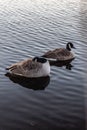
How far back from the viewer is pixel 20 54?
80.6 feet

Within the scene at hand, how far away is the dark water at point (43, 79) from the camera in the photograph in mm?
16362

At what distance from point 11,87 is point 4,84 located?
1.61 ft

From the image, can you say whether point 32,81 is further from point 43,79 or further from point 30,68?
point 30,68

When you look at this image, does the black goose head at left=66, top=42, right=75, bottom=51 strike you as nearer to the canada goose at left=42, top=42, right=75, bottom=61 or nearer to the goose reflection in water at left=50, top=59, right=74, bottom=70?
the canada goose at left=42, top=42, right=75, bottom=61

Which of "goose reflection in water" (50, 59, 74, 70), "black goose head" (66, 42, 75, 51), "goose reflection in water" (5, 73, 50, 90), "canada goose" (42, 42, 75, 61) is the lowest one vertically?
"goose reflection in water" (5, 73, 50, 90)

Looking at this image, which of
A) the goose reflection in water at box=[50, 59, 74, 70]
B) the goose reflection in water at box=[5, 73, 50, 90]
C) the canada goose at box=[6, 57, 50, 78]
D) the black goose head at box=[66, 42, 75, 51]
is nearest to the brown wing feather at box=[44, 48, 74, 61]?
the goose reflection in water at box=[50, 59, 74, 70]

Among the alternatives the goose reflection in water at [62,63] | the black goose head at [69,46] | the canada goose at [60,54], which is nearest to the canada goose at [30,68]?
the goose reflection in water at [62,63]

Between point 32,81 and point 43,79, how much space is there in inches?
25.3

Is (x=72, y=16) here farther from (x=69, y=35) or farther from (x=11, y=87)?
(x=11, y=87)

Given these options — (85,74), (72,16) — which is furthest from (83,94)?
(72,16)

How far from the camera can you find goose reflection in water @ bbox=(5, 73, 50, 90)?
66.6 feet

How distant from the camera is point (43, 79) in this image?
2145 cm

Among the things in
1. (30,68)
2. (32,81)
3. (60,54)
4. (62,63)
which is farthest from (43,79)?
(60,54)

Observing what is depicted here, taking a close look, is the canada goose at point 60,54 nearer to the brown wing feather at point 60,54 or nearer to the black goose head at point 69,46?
the brown wing feather at point 60,54
